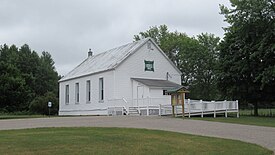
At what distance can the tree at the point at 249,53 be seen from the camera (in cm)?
3484

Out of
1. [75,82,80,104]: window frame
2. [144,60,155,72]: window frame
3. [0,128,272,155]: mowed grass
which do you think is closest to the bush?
[75,82,80,104]: window frame

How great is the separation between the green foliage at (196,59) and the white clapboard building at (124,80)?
1783cm

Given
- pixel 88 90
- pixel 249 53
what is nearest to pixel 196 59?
pixel 249 53

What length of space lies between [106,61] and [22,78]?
87.0 feet

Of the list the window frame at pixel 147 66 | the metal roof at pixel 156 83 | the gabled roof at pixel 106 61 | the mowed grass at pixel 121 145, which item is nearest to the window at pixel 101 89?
the gabled roof at pixel 106 61

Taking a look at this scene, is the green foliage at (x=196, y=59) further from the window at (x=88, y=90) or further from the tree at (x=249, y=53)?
the window at (x=88, y=90)

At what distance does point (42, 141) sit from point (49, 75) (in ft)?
220

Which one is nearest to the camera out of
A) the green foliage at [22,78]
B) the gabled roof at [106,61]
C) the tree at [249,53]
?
the tree at [249,53]

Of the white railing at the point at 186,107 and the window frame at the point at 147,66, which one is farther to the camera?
the window frame at the point at 147,66

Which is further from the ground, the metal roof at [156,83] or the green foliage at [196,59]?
the green foliage at [196,59]

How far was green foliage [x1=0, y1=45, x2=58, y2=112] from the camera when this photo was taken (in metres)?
57.8

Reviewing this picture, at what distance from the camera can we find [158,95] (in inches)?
1420

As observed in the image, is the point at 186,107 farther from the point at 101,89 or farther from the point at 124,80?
the point at 101,89

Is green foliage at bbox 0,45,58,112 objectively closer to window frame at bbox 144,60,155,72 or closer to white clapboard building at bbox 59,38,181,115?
white clapboard building at bbox 59,38,181,115
